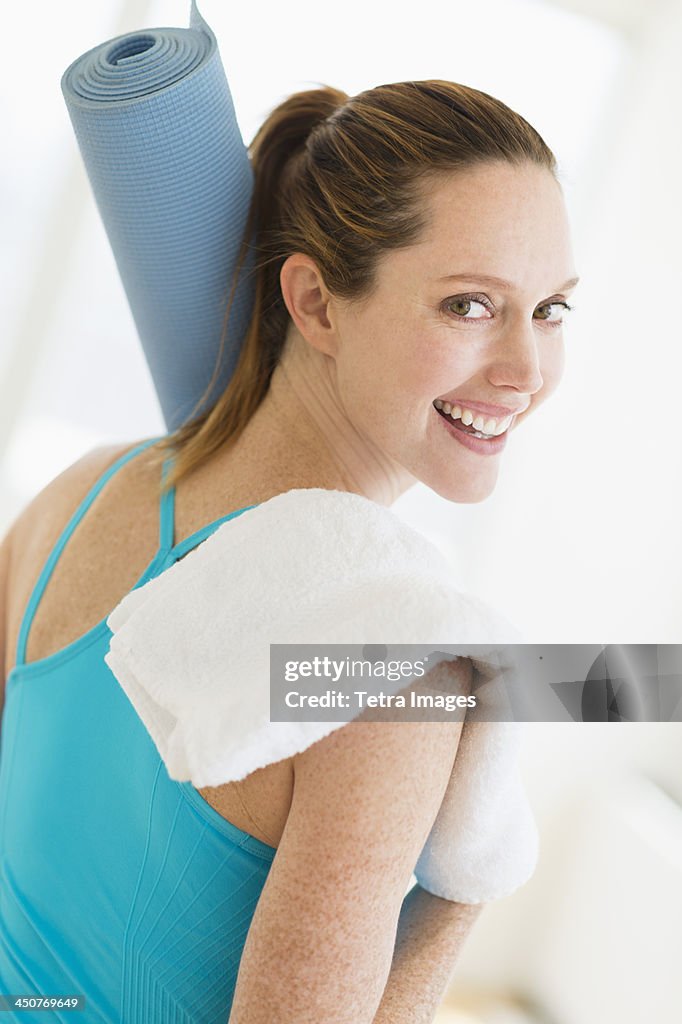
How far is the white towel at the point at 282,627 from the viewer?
1.87ft

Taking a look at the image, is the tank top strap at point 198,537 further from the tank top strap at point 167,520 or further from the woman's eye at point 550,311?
the woman's eye at point 550,311

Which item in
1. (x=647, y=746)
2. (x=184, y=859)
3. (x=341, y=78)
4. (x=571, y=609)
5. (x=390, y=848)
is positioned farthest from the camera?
(x=341, y=78)

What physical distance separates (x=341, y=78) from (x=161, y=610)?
183 cm

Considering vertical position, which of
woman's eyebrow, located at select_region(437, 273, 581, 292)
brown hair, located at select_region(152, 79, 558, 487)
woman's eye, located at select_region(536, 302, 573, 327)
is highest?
brown hair, located at select_region(152, 79, 558, 487)

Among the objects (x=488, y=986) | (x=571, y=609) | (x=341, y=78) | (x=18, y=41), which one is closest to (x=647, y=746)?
(x=571, y=609)

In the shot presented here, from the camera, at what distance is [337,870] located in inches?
22.2

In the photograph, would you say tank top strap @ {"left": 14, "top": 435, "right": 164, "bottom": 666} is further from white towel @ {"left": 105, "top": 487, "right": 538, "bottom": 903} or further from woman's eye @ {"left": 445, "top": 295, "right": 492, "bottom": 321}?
woman's eye @ {"left": 445, "top": 295, "right": 492, "bottom": 321}

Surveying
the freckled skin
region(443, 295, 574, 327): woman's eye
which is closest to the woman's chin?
the freckled skin

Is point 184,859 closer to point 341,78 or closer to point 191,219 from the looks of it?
point 191,219

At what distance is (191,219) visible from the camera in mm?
923

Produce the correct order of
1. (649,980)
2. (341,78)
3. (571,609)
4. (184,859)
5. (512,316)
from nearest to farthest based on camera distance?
(184,859)
(512,316)
(649,980)
(571,609)
(341,78)

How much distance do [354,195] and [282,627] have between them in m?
→ 0.41

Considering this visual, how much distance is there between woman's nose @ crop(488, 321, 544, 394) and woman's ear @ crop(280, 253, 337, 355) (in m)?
0.15

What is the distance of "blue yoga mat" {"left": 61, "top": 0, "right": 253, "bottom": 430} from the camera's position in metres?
0.87
